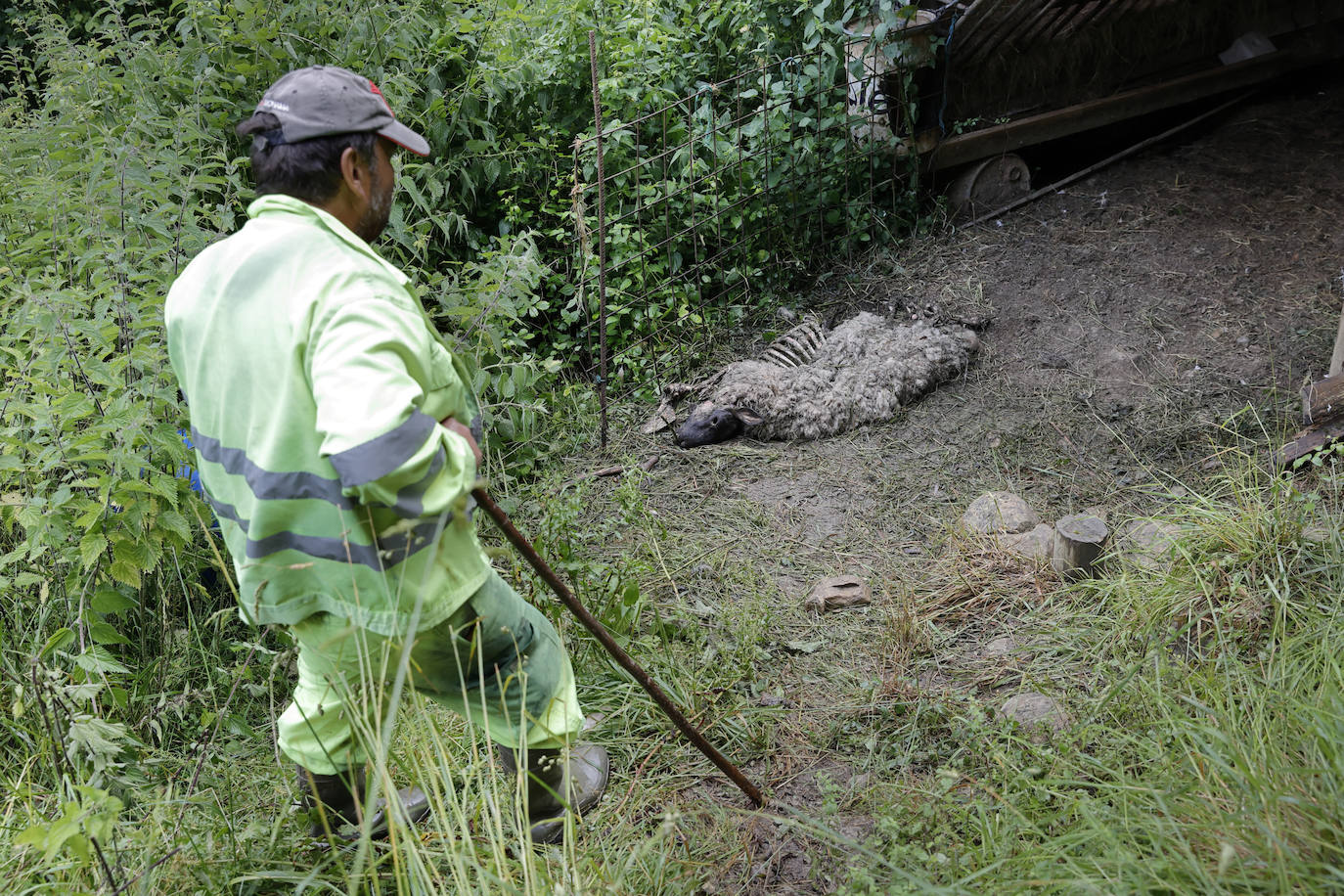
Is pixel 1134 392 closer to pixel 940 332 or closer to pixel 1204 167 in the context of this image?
pixel 940 332

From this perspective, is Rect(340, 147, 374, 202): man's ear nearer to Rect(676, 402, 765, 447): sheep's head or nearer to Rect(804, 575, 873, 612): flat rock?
Rect(804, 575, 873, 612): flat rock

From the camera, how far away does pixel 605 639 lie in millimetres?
2334

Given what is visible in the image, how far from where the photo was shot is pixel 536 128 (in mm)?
5359

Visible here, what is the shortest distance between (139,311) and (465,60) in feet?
8.70

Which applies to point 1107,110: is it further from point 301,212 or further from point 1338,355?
point 301,212

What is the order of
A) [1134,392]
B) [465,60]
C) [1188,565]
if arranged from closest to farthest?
1. [1188,565]
2. [1134,392]
3. [465,60]

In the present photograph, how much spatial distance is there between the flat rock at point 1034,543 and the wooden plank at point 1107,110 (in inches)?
119

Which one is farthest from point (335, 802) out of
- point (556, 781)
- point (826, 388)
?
point (826, 388)

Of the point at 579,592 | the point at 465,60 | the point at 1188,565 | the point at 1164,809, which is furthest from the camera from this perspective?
the point at 465,60

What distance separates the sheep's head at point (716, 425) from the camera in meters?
4.68

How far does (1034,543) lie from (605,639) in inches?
76.9

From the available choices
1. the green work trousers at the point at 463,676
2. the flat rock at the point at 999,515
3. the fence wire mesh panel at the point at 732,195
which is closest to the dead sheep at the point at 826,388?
the fence wire mesh panel at the point at 732,195

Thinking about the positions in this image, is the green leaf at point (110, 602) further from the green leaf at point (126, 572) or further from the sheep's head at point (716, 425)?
the sheep's head at point (716, 425)

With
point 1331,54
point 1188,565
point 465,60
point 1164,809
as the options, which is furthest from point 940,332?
point 1331,54
